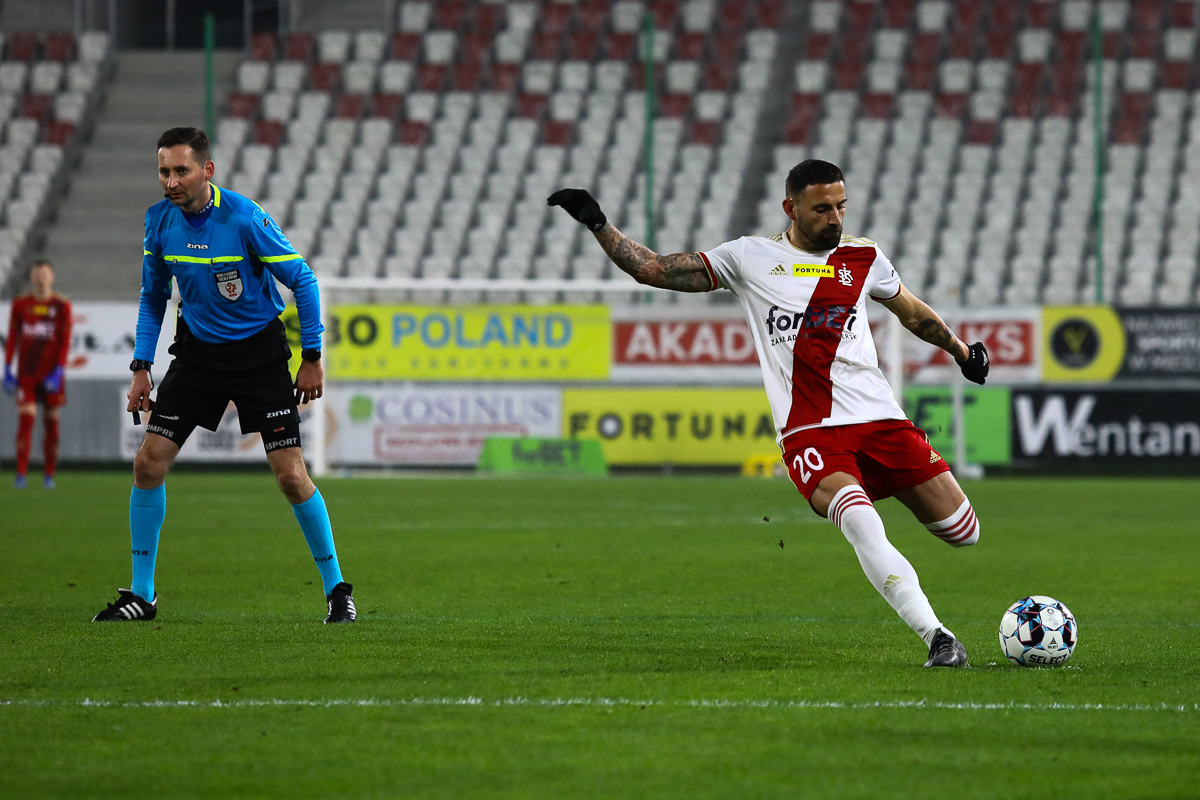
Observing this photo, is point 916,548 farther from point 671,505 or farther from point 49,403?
point 49,403

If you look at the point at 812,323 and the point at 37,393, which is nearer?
the point at 812,323

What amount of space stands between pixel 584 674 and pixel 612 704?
0.64m

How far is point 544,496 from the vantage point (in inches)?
685

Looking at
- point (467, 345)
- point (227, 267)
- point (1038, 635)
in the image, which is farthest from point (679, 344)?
point (1038, 635)

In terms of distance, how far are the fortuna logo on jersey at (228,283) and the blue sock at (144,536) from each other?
3.08 feet

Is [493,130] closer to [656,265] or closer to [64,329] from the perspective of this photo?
[64,329]

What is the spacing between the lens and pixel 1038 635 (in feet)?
19.4

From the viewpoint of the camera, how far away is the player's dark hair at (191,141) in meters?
6.91

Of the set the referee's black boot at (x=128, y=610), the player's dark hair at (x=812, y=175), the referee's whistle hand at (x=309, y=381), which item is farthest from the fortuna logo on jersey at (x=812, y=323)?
the referee's black boot at (x=128, y=610)

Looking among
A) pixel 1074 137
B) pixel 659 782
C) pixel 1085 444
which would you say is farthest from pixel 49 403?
pixel 1074 137

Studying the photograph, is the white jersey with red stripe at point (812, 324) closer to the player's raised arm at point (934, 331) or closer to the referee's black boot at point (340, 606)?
the player's raised arm at point (934, 331)

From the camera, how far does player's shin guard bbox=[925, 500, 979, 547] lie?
20.7 feet

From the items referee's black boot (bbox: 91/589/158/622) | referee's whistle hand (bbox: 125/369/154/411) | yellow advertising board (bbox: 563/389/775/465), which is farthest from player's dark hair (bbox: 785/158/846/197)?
yellow advertising board (bbox: 563/389/775/465)

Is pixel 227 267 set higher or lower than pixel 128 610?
higher
